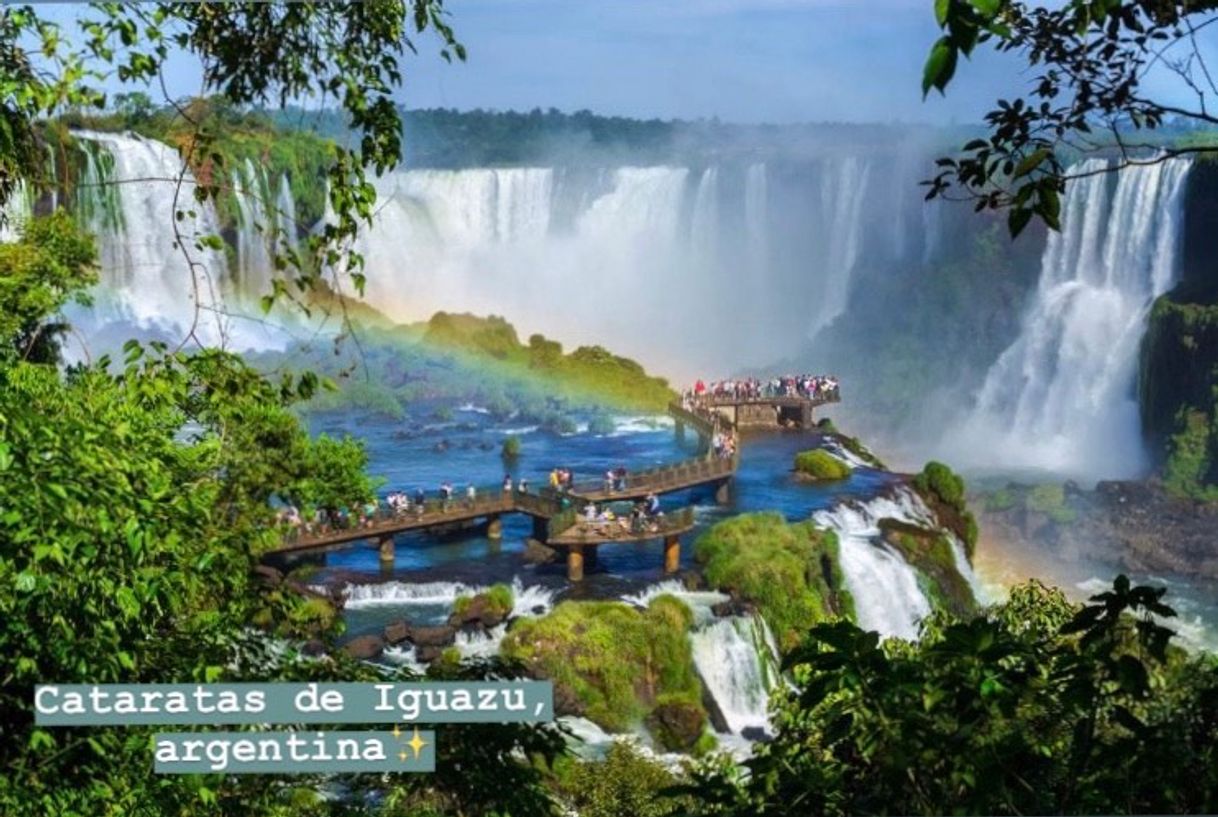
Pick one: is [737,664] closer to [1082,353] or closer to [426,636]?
[426,636]

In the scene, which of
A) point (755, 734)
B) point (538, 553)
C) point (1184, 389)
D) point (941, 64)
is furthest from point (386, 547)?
point (941, 64)

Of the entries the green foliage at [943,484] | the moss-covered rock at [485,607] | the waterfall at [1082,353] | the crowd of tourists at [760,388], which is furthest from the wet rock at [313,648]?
the waterfall at [1082,353]

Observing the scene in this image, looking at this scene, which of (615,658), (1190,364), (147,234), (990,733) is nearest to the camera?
(990,733)

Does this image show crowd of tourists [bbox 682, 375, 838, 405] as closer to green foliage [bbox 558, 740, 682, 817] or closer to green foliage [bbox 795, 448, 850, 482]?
green foliage [bbox 795, 448, 850, 482]

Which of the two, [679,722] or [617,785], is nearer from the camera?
[617,785]

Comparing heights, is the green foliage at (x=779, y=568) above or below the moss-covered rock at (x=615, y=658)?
above

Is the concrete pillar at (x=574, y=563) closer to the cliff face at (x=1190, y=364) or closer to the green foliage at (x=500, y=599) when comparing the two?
the green foliage at (x=500, y=599)
